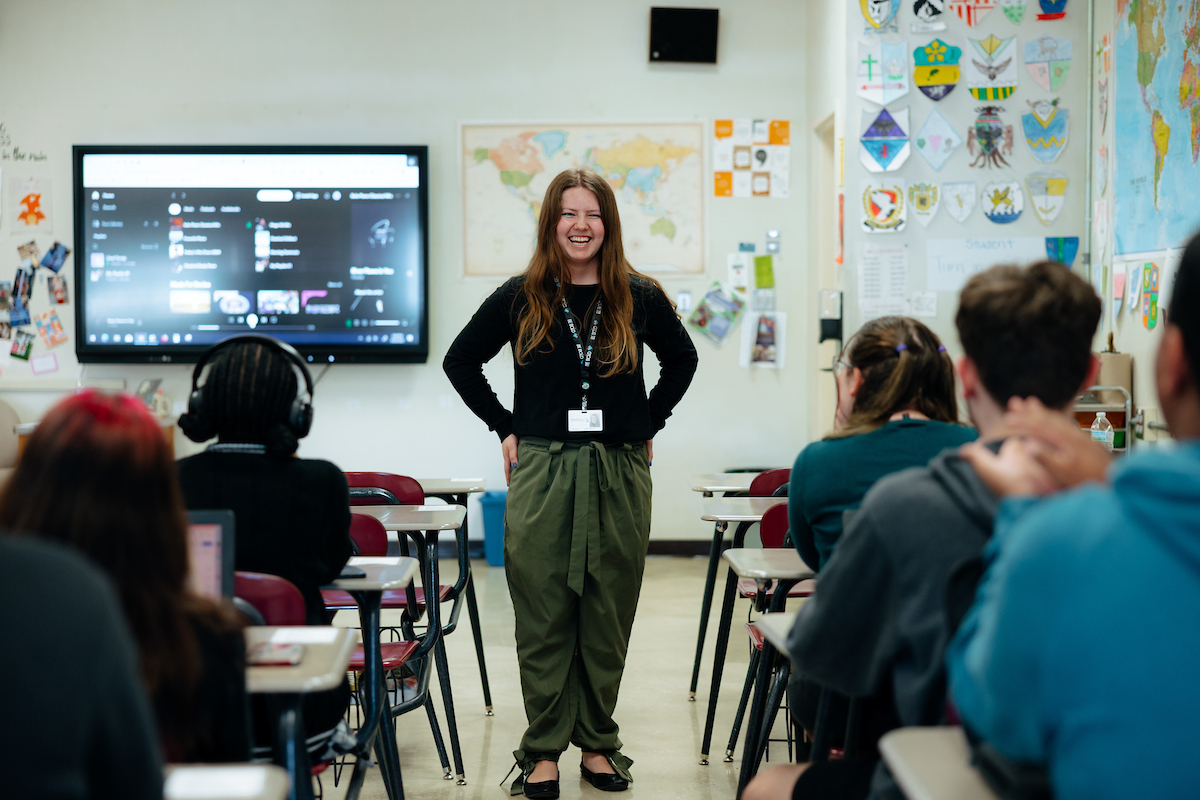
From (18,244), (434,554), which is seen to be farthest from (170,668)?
(18,244)

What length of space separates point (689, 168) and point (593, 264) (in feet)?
9.04

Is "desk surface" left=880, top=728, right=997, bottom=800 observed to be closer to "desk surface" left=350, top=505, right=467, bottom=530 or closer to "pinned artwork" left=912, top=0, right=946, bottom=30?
"desk surface" left=350, top=505, right=467, bottom=530

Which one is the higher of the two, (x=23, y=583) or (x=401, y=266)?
(x=401, y=266)

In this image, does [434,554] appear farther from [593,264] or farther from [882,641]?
[882,641]

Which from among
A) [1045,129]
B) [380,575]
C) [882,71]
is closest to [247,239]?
[882,71]

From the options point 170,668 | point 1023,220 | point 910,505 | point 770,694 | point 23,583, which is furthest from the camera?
point 1023,220

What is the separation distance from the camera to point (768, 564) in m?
2.00

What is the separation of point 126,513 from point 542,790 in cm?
170

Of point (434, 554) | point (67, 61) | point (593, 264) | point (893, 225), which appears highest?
point (67, 61)

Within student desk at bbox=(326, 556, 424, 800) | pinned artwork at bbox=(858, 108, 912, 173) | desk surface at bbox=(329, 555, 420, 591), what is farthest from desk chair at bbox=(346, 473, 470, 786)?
pinned artwork at bbox=(858, 108, 912, 173)

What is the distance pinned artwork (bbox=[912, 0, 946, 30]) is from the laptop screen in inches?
136

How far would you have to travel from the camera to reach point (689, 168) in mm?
5113

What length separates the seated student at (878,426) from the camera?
176cm

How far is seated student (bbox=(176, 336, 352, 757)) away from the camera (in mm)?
1718
